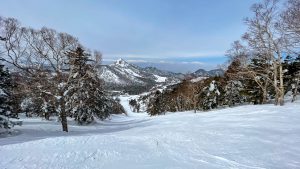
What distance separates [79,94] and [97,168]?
24728 mm

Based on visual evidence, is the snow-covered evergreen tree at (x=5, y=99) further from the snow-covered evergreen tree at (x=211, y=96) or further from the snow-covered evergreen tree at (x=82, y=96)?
the snow-covered evergreen tree at (x=211, y=96)

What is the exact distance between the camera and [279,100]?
2462 cm

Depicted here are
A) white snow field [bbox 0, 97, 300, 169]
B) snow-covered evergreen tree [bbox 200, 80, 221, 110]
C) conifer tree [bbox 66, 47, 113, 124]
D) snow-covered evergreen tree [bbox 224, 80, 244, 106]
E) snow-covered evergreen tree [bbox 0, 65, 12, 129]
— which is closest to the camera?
white snow field [bbox 0, 97, 300, 169]

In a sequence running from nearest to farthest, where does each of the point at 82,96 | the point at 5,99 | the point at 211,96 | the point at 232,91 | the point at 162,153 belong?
the point at 162,153 < the point at 5,99 < the point at 82,96 < the point at 232,91 < the point at 211,96

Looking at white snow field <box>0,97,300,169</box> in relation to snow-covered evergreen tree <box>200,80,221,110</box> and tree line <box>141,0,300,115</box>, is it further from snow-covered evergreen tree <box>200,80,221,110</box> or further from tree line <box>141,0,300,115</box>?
snow-covered evergreen tree <box>200,80,221,110</box>

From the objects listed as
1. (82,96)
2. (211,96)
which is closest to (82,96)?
(82,96)

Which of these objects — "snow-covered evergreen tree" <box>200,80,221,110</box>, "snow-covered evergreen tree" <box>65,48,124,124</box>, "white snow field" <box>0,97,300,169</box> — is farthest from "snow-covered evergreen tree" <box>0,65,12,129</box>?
"snow-covered evergreen tree" <box>200,80,221,110</box>

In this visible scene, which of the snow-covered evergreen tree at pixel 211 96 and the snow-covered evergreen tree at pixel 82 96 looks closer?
the snow-covered evergreen tree at pixel 82 96

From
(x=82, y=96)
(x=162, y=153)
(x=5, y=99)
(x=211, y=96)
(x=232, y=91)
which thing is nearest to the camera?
(x=162, y=153)

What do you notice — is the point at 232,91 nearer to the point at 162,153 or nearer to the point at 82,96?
the point at 82,96

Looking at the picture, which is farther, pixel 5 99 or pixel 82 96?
pixel 82 96

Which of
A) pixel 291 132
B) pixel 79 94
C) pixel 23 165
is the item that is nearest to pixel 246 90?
pixel 79 94

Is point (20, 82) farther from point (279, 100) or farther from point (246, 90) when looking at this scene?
point (246, 90)

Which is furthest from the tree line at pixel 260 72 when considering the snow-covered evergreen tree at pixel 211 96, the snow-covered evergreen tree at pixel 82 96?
the snow-covered evergreen tree at pixel 82 96
